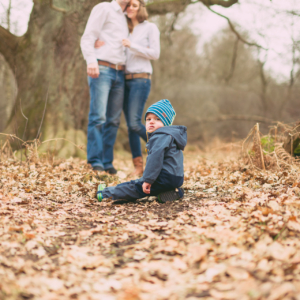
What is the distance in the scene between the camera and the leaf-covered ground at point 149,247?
132 centimetres

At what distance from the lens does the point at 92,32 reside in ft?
12.9

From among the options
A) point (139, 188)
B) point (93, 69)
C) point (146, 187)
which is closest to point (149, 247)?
point (146, 187)

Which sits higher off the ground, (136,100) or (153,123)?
(136,100)

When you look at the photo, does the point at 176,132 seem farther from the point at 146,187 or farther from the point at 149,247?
the point at 149,247

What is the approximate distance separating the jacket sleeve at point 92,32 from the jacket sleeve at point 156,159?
175 cm

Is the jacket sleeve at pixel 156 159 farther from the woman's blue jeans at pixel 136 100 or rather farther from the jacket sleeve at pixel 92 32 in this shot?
the jacket sleeve at pixel 92 32

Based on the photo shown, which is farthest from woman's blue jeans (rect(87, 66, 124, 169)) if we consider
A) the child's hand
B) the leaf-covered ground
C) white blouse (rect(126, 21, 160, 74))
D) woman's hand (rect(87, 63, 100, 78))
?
the child's hand

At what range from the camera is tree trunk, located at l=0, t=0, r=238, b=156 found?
235 inches

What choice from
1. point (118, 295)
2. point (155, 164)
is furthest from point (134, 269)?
point (155, 164)

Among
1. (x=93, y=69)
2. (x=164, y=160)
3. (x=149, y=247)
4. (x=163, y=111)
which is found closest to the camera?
(x=149, y=247)

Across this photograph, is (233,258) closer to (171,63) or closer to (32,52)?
(32,52)

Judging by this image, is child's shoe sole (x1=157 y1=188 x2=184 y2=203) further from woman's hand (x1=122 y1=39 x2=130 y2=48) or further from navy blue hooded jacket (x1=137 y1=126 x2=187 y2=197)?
woman's hand (x1=122 y1=39 x2=130 y2=48)

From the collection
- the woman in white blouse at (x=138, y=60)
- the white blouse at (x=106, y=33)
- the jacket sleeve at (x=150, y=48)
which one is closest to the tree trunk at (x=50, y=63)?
the woman in white blouse at (x=138, y=60)

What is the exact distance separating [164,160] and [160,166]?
5.6 inches
